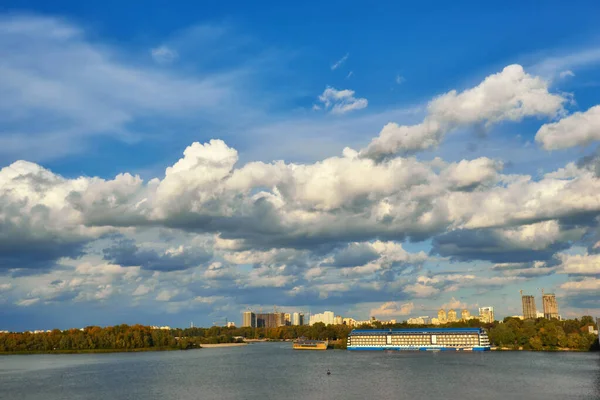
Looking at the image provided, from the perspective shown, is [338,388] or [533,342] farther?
[533,342]

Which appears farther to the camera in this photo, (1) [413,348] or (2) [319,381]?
(1) [413,348]

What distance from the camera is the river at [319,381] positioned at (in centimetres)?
7888

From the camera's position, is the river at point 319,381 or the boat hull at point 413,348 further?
the boat hull at point 413,348

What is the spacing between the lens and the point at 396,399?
2891 inches

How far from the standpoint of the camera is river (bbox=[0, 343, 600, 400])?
259 feet

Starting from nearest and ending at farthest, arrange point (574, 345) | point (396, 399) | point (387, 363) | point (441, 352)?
point (396, 399), point (387, 363), point (574, 345), point (441, 352)

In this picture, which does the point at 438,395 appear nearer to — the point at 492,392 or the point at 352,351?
the point at 492,392

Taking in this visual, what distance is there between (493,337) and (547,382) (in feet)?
358

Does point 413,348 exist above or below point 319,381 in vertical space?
below

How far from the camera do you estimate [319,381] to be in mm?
95438

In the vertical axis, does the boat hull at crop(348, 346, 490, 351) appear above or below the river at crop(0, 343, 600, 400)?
below

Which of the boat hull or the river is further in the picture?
the boat hull

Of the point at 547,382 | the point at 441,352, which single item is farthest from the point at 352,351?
the point at 547,382

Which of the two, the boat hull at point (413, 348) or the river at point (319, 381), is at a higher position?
the river at point (319, 381)
